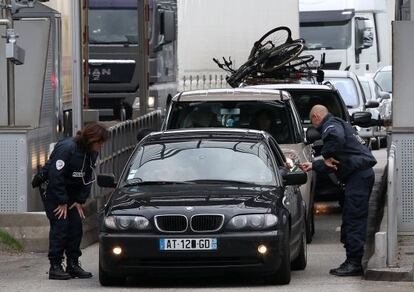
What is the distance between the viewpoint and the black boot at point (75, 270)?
47.8 ft

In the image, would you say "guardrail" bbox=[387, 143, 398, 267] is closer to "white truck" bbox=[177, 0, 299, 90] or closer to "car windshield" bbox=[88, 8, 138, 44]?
"white truck" bbox=[177, 0, 299, 90]

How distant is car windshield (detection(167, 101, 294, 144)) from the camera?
60.5 feet

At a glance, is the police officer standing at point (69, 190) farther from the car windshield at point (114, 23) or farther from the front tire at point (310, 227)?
the car windshield at point (114, 23)

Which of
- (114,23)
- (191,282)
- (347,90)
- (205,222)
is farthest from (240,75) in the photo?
(205,222)

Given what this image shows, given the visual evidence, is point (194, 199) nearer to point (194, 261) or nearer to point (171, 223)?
point (171, 223)

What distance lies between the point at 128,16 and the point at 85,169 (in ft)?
56.4

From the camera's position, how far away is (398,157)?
17109 mm

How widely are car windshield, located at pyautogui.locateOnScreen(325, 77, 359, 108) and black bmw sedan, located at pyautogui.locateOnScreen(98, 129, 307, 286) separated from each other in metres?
15.3

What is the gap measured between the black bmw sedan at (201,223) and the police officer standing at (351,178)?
0.50 meters

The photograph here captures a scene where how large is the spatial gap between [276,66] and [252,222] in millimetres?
13890

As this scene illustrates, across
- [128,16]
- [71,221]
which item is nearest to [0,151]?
[71,221]

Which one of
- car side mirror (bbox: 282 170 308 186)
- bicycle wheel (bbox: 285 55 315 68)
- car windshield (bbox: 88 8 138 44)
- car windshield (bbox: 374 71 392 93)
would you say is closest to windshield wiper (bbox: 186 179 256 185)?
car side mirror (bbox: 282 170 308 186)

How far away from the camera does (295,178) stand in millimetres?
14289

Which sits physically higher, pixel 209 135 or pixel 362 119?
pixel 209 135
